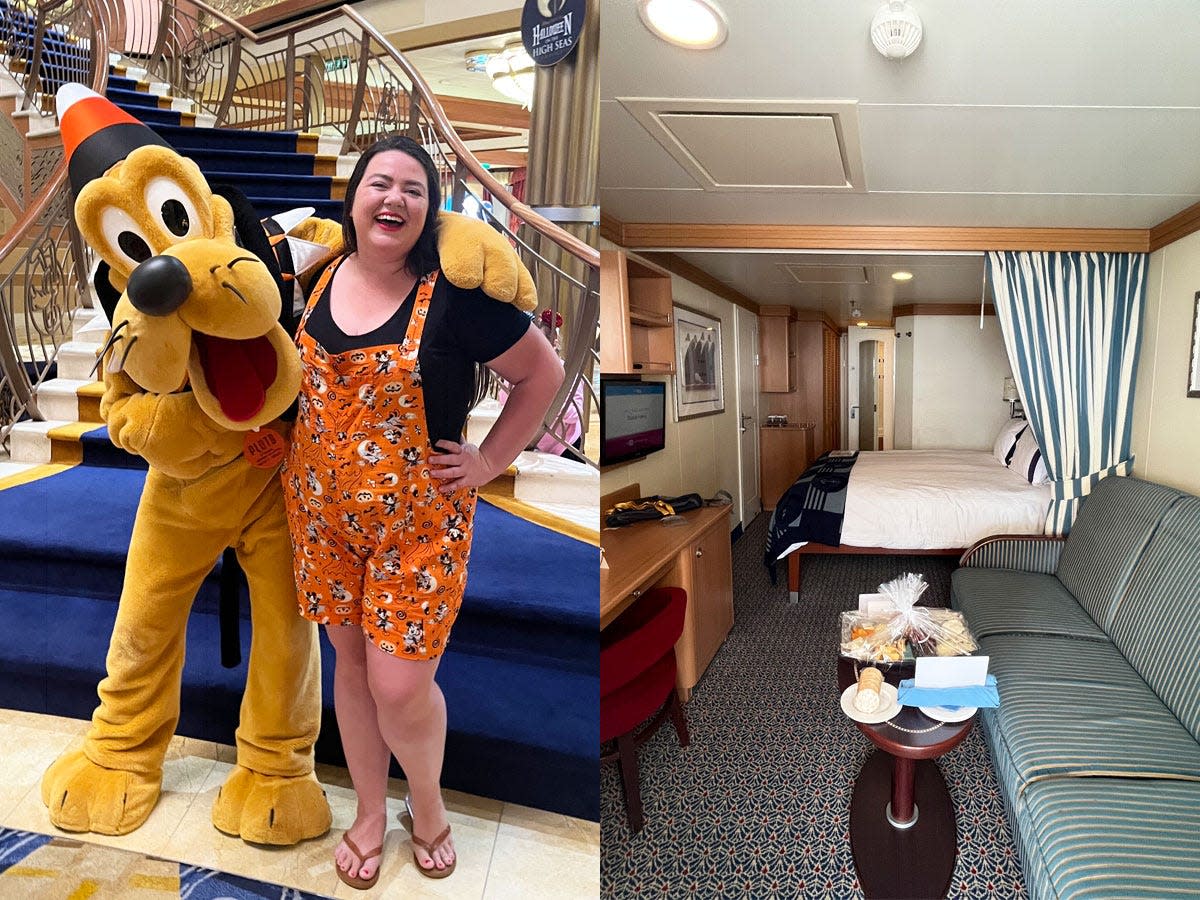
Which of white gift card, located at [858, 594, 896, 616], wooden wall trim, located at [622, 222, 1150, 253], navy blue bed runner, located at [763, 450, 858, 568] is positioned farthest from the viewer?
navy blue bed runner, located at [763, 450, 858, 568]

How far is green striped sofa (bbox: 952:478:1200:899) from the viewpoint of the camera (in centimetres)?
152

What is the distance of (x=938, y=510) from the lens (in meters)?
4.02

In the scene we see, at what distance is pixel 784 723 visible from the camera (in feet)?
9.18

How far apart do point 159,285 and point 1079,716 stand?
7.91 feet

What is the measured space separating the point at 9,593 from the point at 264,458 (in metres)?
0.40

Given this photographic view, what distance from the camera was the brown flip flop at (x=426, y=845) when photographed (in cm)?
76

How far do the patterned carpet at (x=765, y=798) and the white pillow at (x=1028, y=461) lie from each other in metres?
1.80

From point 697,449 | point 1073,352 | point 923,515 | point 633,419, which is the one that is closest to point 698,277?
point 697,449

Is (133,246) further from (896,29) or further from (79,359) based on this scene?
(896,29)

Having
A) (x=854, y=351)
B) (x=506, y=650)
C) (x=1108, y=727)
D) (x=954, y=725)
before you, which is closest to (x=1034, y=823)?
(x=954, y=725)

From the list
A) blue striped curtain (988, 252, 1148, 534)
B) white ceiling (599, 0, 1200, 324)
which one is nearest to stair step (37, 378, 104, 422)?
white ceiling (599, 0, 1200, 324)

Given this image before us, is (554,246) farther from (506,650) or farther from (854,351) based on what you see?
(854,351)

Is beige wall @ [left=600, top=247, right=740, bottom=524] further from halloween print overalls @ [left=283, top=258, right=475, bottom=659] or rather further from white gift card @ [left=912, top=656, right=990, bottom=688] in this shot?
halloween print overalls @ [left=283, top=258, right=475, bottom=659]

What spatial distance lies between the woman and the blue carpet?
48 mm
